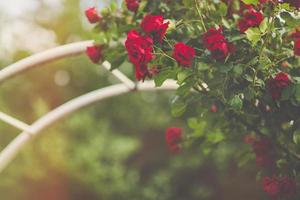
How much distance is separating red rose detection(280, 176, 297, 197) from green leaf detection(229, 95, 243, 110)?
0.46 meters

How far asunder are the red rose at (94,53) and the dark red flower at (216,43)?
62 centimetres

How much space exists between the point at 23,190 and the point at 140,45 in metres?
7.70

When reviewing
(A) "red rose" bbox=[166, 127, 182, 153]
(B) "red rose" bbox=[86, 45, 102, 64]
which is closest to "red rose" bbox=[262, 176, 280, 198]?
(A) "red rose" bbox=[166, 127, 182, 153]

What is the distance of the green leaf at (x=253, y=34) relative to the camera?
1.73m

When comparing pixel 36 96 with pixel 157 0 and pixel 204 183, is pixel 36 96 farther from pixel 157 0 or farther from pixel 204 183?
pixel 157 0

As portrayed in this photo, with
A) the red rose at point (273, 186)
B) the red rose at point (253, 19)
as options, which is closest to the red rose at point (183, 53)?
the red rose at point (253, 19)

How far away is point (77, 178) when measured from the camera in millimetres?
8711

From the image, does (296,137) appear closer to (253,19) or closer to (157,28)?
(253,19)

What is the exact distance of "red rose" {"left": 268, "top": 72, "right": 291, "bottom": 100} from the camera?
1.82 metres

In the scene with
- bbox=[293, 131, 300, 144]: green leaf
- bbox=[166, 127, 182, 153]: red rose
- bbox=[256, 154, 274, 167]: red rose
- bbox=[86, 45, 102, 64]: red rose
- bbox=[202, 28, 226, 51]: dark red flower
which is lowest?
bbox=[293, 131, 300, 144]: green leaf

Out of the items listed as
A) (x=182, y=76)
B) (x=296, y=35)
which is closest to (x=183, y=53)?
(x=182, y=76)

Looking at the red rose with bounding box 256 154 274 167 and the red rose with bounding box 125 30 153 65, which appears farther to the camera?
the red rose with bounding box 256 154 274 167

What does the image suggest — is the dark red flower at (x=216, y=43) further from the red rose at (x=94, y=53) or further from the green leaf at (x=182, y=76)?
the red rose at (x=94, y=53)

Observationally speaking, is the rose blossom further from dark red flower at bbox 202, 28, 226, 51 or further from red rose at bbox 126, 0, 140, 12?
red rose at bbox 126, 0, 140, 12
